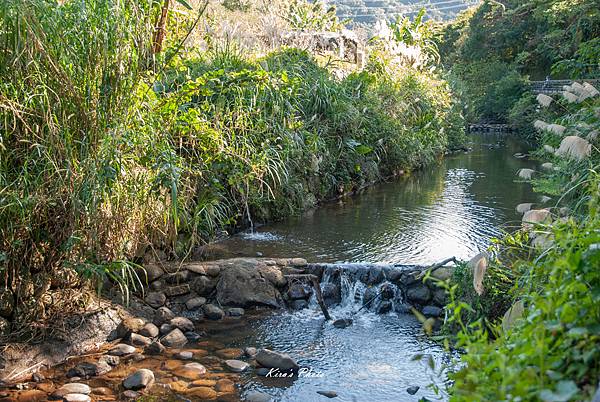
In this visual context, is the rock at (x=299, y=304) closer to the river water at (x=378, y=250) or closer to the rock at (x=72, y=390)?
the river water at (x=378, y=250)

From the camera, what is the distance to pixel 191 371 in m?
4.36

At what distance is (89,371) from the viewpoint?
4.28 meters

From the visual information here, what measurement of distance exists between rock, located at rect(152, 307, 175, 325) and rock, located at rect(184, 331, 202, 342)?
251 mm

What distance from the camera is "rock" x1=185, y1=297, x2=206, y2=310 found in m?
5.49

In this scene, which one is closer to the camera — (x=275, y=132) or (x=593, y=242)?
(x=593, y=242)

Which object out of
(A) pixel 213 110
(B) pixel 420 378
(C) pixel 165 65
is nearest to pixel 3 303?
(C) pixel 165 65

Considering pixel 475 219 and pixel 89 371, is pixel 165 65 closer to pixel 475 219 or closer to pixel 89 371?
pixel 89 371

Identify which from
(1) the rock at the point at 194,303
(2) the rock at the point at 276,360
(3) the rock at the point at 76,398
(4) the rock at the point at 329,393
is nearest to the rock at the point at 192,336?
(1) the rock at the point at 194,303

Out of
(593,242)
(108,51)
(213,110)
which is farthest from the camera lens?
(213,110)

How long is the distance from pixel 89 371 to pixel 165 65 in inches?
107

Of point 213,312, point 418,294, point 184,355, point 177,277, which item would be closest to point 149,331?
point 184,355

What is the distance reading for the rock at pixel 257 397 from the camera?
3961 millimetres

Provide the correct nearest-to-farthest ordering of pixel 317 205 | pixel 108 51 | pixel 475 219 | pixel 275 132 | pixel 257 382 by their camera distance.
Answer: pixel 257 382
pixel 108 51
pixel 275 132
pixel 475 219
pixel 317 205

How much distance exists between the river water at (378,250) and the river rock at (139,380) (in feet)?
2.06
